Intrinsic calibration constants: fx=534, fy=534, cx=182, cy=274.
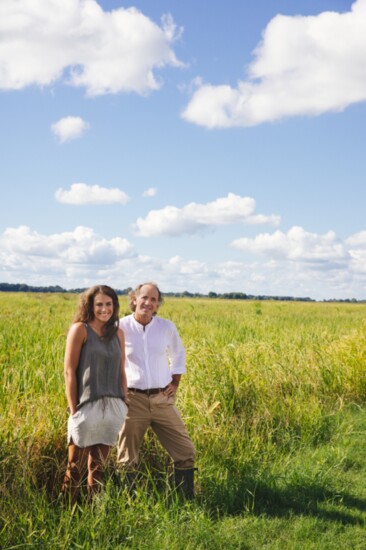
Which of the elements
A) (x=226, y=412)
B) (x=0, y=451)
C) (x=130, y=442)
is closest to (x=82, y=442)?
(x=130, y=442)

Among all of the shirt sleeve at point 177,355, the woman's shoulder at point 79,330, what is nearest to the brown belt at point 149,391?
the shirt sleeve at point 177,355

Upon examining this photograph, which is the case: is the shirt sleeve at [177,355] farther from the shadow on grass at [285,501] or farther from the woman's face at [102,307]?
the shadow on grass at [285,501]

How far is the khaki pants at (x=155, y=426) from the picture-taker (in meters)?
4.66

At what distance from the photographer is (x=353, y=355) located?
30.8ft

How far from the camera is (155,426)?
4809 millimetres

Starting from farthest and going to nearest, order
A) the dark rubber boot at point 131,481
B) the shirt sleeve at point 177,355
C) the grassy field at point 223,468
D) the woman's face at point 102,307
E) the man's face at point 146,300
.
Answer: the shirt sleeve at point 177,355 < the man's face at point 146,300 < the dark rubber boot at point 131,481 < the woman's face at point 102,307 < the grassy field at point 223,468

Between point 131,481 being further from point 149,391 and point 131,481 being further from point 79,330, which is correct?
point 79,330

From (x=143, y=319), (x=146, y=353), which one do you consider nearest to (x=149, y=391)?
(x=146, y=353)

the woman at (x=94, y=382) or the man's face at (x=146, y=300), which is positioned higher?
the man's face at (x=146, y=300)

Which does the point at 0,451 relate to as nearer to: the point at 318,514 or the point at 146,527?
the point at 146,527

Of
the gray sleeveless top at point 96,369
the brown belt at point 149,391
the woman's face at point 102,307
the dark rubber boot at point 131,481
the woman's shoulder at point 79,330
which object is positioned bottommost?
the dark rubber boot at point 131,481

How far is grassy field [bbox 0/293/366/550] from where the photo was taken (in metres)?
4.05

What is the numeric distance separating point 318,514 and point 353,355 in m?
5.11

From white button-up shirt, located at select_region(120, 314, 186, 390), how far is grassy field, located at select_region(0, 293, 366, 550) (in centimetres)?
85
